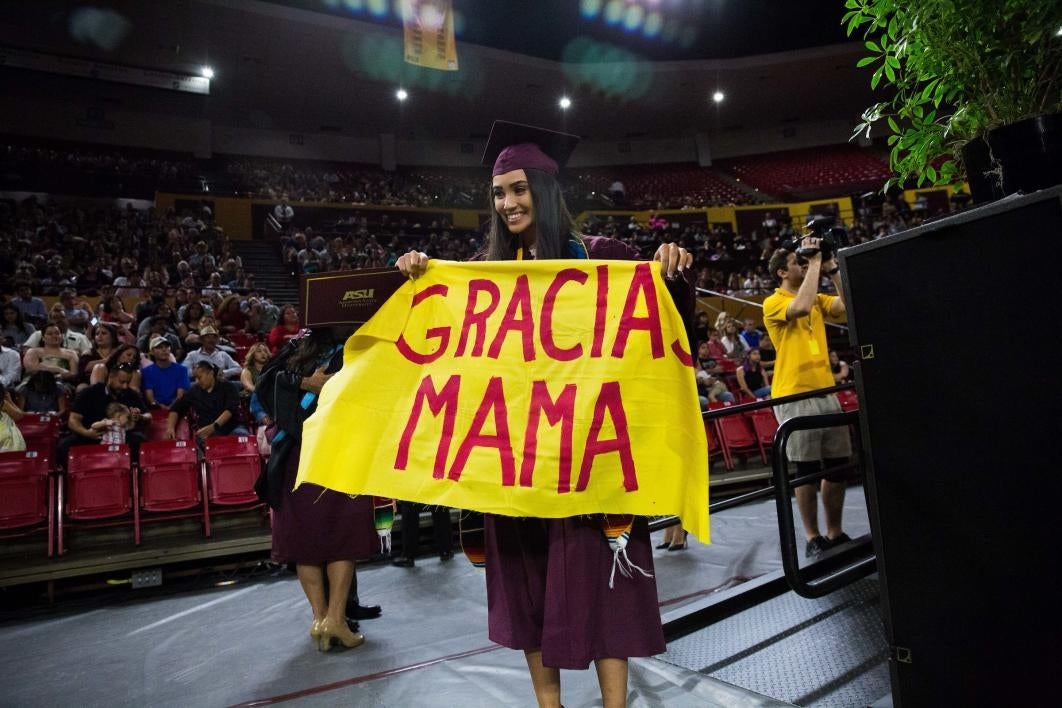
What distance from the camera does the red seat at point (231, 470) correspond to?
4852mm

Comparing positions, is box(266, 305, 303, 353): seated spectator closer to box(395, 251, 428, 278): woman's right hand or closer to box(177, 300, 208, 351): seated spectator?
box(177, 300, 208, 351): seated spectator

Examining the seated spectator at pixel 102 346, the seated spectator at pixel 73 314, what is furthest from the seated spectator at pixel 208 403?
the seated spectator at pixel 73 314

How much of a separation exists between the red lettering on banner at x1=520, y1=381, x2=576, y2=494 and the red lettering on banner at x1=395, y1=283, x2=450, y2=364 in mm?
327

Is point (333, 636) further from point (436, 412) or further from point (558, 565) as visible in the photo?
point (558, 565)

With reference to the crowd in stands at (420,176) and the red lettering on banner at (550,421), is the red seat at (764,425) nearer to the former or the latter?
the red lettering on banner at (550,421)

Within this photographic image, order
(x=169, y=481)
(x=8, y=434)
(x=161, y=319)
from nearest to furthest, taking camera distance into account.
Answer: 1. (x=169, y=481)
2. (x=8, y=434)
3. (x=161, y=319)

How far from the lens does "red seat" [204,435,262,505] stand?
485 centimetres

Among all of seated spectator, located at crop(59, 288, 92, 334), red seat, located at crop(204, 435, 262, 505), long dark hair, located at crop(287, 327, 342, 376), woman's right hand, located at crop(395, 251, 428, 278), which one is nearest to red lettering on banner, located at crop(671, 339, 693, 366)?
woman's right hand, located at crop(395, 251, 428, 278)

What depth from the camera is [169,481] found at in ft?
15.6

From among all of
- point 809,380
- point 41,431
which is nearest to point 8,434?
point 41,431

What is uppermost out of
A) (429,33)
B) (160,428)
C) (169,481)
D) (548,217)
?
(429,33)

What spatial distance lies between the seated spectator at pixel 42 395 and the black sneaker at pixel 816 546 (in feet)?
21.8

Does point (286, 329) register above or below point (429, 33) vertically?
below

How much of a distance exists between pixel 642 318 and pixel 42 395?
6.85 m
